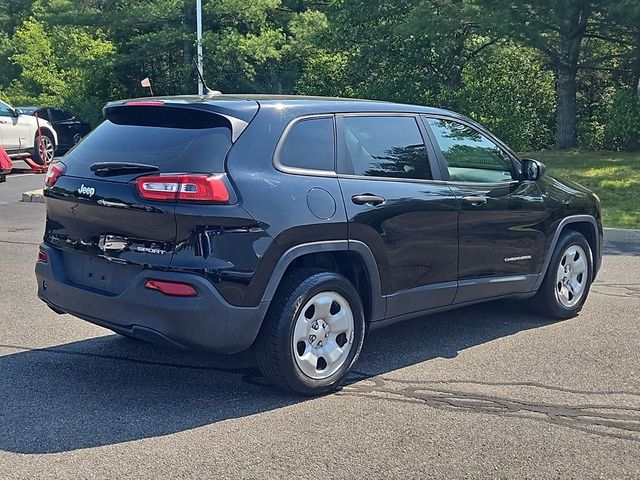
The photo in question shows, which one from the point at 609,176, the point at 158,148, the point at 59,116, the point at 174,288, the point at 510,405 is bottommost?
the point at 510,405

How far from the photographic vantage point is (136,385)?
201 inches

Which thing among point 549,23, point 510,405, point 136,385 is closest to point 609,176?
point 549,23

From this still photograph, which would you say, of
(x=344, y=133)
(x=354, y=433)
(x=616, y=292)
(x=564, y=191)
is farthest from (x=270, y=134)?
(x=616, y=292)

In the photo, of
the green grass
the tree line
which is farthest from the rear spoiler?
the tree line

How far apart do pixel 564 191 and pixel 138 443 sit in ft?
13.8

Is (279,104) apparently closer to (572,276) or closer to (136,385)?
(136,385)

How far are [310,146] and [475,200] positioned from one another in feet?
4.88

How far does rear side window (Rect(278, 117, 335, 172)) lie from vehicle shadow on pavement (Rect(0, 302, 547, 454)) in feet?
4.57

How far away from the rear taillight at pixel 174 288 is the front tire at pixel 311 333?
1.75 feet

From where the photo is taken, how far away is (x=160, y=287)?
4.52 m

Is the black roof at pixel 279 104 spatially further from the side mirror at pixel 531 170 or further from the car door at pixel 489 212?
the side mirror at pixel 531 170

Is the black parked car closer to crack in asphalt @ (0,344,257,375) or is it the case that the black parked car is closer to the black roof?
crack in asphalt @ (0,344,257,375)

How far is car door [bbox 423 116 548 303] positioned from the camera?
5918mm

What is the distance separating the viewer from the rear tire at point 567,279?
22.2ft
